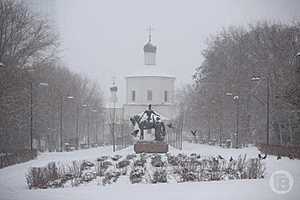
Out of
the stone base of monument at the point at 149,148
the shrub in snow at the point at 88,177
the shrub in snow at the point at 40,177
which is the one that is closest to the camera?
the shrub in snow at the point at 40,177

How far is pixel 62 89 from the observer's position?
198 feet

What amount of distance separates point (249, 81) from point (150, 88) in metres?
30.9

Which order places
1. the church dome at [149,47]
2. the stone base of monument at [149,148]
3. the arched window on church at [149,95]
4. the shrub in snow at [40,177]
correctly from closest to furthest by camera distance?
the shrub in snow at [40,177] < the stone base of monument at [149,148] < the church dome at [149,47] < the arched window on church at [149,95]

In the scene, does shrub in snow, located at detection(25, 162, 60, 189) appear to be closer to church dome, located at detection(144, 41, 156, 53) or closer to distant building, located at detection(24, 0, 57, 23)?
distant building, located at detection(24, 0, 57, 23)

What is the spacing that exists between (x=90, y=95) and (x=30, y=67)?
111ft

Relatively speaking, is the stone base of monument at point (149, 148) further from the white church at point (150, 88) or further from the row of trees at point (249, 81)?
the white church at point (150, 88)

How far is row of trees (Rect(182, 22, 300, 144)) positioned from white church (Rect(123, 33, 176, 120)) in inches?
666

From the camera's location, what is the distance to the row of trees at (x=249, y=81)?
1831 inches

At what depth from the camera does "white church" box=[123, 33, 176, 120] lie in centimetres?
8300

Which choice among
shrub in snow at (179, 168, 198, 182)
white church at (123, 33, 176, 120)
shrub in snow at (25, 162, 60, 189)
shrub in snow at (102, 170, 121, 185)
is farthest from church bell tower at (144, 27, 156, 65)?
shrub in snow at (25, 162, 60, 189)

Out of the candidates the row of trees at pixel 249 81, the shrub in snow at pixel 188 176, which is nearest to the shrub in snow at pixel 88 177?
the shrub in snow at pixel 188 176

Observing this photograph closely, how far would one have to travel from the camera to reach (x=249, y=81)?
5378cm

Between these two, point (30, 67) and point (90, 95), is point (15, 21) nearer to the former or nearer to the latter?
point (30, 67)

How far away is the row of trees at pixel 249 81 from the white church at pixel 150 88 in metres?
16.9
